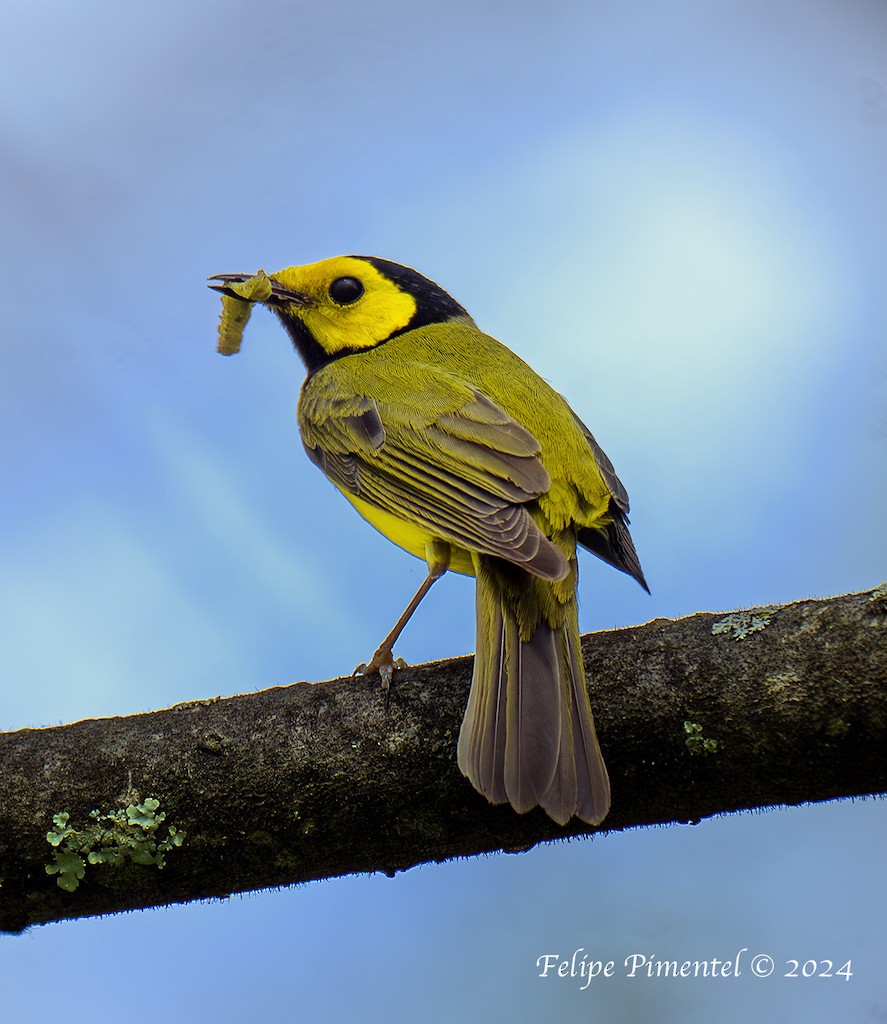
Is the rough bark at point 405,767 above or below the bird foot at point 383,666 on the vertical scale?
below

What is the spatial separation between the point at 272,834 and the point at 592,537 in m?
1.42

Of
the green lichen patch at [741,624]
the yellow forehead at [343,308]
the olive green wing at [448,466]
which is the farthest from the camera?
the yellow forehead at [343,308]

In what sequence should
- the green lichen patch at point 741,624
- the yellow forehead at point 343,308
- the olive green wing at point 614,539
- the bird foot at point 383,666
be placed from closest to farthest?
1. the green lichen patch at point 741,624
2. the bird foot at point 383,666
3. the olive green wing at point 614,539
4. the yellow forehead at point 343,308

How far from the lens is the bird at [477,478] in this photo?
7.59 ft

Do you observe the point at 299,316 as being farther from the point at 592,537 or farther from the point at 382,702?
the point at 382,702

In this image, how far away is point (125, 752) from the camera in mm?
2498

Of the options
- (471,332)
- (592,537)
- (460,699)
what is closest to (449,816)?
(460,699)

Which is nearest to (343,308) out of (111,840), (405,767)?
(405,767)

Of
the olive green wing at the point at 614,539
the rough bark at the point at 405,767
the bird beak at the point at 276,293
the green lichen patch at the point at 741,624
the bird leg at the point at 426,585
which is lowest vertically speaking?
the rough bark at the point at 405,767

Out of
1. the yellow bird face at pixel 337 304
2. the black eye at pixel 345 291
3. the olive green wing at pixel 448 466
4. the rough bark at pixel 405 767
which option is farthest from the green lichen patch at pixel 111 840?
the black eye at pixel 345 291

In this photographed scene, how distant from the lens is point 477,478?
9.94ft

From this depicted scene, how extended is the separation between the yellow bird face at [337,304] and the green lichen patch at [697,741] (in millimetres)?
2364

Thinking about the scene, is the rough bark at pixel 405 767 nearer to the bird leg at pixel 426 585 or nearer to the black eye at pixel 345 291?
the bird leg at pixel 426 585

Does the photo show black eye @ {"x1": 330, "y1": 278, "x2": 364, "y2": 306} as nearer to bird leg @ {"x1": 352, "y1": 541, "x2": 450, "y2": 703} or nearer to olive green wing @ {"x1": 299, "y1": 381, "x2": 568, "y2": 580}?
olive green wing @ {"x1": 299, "y1": 381, "x2": 568, "y2": 580}
